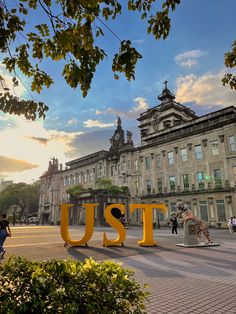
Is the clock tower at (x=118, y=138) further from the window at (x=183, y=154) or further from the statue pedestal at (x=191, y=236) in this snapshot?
the statue pedestal at (x=191, y=236)

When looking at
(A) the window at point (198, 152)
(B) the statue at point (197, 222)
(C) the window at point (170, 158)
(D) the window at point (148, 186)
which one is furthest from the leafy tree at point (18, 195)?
(B) the statue at point (197, 222)

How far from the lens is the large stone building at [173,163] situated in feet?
112

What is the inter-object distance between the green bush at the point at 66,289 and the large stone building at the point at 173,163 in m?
32.6

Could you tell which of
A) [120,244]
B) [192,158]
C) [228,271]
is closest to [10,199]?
[192,158]

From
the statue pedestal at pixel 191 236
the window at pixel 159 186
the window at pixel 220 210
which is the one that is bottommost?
the statue pedestal at pixel 191 236

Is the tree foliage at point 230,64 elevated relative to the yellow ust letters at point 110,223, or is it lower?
elevated

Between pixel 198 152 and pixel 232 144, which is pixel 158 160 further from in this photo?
pixel 232 144

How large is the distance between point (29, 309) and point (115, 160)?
48.3 m

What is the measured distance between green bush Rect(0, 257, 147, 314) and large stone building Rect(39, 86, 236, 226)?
3262 centimetres

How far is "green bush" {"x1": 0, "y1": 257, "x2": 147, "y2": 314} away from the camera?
2912mm

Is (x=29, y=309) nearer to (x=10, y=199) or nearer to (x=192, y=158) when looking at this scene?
(x=192, y=158)

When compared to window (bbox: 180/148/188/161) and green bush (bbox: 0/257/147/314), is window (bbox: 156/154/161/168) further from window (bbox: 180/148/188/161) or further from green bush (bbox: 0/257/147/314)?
green bush (bbox: 0/257/147/314)

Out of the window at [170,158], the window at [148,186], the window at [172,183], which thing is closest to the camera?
the window at [172,183]

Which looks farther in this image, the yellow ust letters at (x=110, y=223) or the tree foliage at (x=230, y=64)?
the yellow ust letters at (x=110, y=223)
